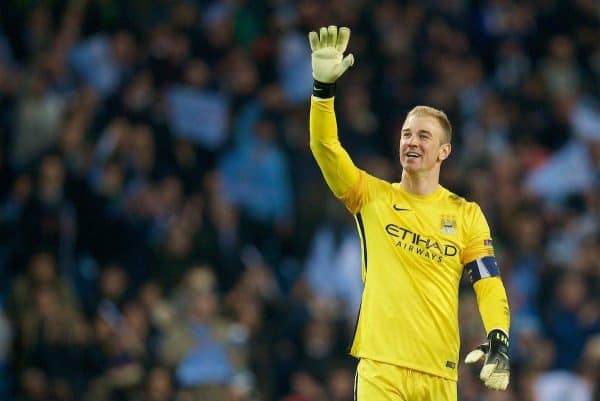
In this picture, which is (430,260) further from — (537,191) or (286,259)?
(537,191)

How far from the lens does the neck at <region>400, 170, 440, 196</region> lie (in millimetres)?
8102

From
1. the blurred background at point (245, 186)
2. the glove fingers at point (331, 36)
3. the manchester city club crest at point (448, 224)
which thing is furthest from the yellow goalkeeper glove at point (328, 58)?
the blurred background at point (245, 186)

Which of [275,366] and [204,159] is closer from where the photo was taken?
[275,366]

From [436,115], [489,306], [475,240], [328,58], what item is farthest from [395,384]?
[328,58]

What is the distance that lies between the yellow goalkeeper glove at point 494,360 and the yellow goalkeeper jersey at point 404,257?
0.15 metres

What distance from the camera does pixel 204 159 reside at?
572 inches

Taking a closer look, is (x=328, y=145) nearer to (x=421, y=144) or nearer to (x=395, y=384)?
(x=421, y=144)

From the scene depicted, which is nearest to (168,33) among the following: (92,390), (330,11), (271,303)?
(330,11)

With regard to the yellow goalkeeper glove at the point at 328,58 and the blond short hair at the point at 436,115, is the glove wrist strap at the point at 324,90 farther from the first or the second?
the blond short hair at the point at 436,115

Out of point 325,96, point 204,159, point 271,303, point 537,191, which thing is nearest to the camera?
point 325,96

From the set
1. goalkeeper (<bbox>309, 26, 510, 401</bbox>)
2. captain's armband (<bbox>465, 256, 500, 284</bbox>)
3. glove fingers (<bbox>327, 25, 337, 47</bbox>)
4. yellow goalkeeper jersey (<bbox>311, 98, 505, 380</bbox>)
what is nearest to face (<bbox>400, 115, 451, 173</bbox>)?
goalkeeper (<bbox>309, 26, 510, 401</bbox>)

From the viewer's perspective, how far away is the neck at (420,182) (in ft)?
26.6

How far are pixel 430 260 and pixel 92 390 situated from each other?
17.1ft

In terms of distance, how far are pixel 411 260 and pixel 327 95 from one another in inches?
40.2
